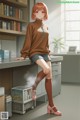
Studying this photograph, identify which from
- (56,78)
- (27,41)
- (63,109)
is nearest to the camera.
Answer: (27,41)

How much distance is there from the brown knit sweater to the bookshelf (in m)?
1.39

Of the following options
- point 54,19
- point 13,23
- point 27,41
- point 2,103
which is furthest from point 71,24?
point 2,103

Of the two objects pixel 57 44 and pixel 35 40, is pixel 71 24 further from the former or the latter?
pixel 35 40

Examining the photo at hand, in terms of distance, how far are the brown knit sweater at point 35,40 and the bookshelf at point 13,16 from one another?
1392mm

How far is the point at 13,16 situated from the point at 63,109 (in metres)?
2.28

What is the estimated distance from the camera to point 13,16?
4992mm

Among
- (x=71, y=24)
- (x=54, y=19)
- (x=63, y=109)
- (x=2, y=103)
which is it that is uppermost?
(x=54, y=19)

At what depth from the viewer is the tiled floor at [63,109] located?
3.15 m

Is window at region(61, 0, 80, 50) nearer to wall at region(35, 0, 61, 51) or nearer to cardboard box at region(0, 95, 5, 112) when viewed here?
wall at region(35, 0, 61, 51)

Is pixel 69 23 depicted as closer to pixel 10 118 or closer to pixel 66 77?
pixel 66 77

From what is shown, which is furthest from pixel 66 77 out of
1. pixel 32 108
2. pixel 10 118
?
pixel 10 118

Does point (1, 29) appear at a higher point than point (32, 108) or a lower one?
higher

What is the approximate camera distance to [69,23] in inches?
263

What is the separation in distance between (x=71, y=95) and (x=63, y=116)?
142 centimetres
